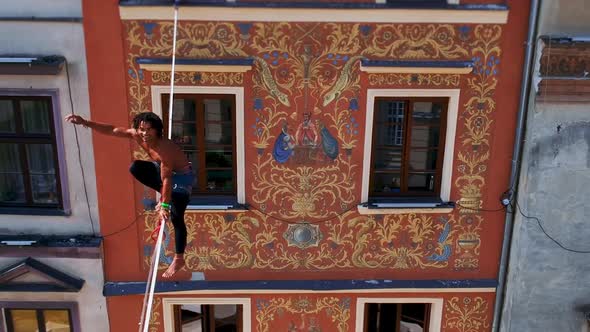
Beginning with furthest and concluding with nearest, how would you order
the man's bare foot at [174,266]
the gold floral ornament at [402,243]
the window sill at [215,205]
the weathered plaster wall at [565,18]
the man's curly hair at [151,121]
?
the gold floral ornament at [402,243]
the window sill at [215,205]
the weathered plaster wall at [565,18]
the man's bare foot at [174,266]
the man's curly hair at [151,121]

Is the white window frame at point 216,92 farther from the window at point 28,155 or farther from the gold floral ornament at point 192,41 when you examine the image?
the window at point 28,155

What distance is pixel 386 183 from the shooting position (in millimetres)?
6910

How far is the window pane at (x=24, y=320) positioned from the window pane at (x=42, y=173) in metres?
1.62

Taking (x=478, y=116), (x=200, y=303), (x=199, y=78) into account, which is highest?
(x=199, y=78)

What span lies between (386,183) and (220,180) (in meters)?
2.18

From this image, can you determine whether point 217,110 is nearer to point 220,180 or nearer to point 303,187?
point 220,180

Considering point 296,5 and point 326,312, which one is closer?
→ point 296,5

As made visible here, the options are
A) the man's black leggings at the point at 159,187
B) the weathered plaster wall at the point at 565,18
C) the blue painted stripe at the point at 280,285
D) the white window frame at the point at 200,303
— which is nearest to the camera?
the man's black leggings at the point at 159,187

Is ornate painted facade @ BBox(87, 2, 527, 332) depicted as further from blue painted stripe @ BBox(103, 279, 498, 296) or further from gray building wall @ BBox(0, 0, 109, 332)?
gray building wall @ BBox(0, 0, 109, 332)

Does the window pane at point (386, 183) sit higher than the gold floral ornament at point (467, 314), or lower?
higher

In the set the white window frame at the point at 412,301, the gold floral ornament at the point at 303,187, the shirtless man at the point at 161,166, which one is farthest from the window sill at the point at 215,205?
the white window frame at the point at 412,301

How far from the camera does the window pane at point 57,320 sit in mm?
7211

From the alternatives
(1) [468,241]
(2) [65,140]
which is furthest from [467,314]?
(2) [65,140]

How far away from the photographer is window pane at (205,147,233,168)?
263 inches
